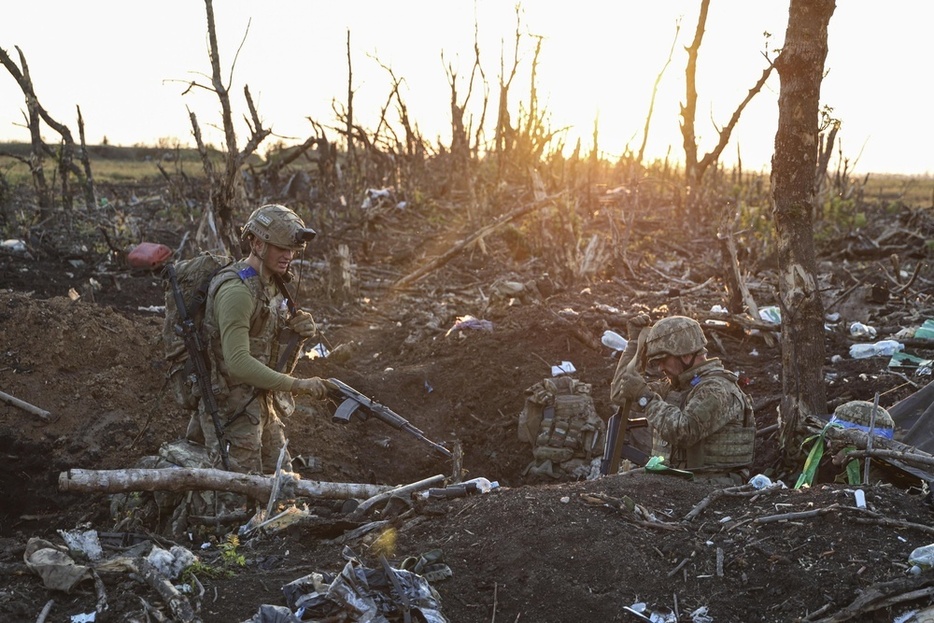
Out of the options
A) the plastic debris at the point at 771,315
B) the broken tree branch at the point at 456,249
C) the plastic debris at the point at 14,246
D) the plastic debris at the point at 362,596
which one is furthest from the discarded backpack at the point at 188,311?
the plastic debris at the point at 14,246

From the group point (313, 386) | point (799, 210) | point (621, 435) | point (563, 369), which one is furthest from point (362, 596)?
point (563, 369)

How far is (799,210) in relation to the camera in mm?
6133

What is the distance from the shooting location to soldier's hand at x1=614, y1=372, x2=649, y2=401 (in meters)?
5.54

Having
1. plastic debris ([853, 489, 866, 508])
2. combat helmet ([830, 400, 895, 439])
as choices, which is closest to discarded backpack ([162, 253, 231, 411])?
plastic debris ([853, 489, 866, 508])

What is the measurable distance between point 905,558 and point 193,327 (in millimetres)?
4006

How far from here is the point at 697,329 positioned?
5379 mm

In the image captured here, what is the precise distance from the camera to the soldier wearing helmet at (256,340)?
16.4ft

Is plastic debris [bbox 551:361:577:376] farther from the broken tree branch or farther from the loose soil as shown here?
the broken tree branch

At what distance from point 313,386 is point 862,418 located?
362 cm

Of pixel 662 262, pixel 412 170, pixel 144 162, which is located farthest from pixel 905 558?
pixel 144 162

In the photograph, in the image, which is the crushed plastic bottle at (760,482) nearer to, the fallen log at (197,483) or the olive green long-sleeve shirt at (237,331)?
the fallen log at (197,483)

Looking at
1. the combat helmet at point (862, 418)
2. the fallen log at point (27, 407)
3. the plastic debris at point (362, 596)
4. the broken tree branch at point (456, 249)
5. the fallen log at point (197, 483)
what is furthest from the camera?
the broken tree branch at point (456, 249)

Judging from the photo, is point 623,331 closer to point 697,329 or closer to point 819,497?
point 697,329

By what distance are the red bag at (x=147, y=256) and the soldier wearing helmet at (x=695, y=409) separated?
10.9 meters
